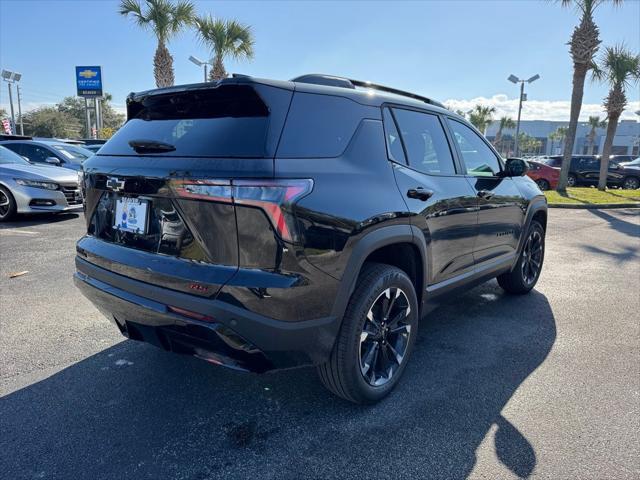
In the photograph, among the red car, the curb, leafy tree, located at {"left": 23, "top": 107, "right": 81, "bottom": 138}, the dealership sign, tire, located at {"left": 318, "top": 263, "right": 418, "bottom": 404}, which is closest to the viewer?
tire, located at {"left": 318, "top": 263, "right": 418, "bottom": 404}

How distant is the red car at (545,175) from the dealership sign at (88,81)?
25107 millimetres

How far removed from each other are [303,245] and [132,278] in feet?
3.16

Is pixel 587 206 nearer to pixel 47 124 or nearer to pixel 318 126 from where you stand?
pixel 318 126

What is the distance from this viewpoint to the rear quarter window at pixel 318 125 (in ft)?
7.25

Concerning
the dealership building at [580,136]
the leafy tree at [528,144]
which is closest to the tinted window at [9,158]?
the dealership building at [580,136]

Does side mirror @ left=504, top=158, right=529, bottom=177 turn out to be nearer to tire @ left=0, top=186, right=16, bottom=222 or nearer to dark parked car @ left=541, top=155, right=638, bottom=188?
tire @ left=0, top=186, right=16, bottom=222

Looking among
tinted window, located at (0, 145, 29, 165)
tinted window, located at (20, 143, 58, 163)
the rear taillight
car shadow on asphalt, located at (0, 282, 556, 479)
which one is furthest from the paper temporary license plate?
tinted window, located at (20, 143, 58, 163)

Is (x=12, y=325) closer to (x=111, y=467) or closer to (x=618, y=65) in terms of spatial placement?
(x=111, y=467)

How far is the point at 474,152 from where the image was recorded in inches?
152

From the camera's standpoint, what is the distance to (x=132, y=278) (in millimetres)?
2379

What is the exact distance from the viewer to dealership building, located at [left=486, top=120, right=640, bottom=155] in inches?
3044

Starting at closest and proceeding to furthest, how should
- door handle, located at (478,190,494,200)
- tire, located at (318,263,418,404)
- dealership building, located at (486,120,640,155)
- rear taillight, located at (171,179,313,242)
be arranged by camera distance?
rear taillight, located at (171,179,313,242)
tire, located at (318,263,418,404)
door handle, located at (478,190,494,200)
dealership building, located at (486,120,640,155)

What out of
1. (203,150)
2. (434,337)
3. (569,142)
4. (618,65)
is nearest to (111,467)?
(203,150)

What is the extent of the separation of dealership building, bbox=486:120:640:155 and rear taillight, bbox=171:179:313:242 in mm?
76627
